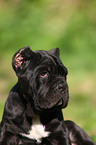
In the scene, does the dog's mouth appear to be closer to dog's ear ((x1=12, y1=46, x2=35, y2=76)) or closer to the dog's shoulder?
the dog's shoulder

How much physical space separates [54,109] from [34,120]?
0.32m

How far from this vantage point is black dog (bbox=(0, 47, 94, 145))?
436 centimetres

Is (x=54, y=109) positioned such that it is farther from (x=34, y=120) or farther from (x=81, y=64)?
(x=81, y=64)

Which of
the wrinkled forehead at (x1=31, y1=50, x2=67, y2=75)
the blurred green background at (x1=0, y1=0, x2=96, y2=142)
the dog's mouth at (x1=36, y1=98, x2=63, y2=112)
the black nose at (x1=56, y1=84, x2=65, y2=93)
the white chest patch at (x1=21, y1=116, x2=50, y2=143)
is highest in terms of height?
the blurred green background at (x1=0, y1=0, x2=96, y2=142)

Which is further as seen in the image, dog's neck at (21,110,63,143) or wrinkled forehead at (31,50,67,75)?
dog's neck at (21,110,63,143)

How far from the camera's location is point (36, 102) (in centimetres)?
437

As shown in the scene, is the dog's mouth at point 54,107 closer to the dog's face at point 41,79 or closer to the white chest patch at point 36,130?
the dog's face at point 41,79

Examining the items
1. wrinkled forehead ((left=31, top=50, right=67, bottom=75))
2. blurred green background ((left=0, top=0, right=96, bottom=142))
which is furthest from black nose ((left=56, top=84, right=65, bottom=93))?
blurred green background ((left=0, top=0, right=96, bottom=142))

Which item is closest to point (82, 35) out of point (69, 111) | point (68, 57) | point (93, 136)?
point (68, 57)

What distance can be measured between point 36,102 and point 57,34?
7.48 meters

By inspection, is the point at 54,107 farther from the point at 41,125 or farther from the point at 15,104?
the point at 15,104

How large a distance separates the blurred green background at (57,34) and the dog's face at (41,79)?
15.5ft

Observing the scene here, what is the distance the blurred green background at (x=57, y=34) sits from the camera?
398 inches

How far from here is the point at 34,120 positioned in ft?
15.3
